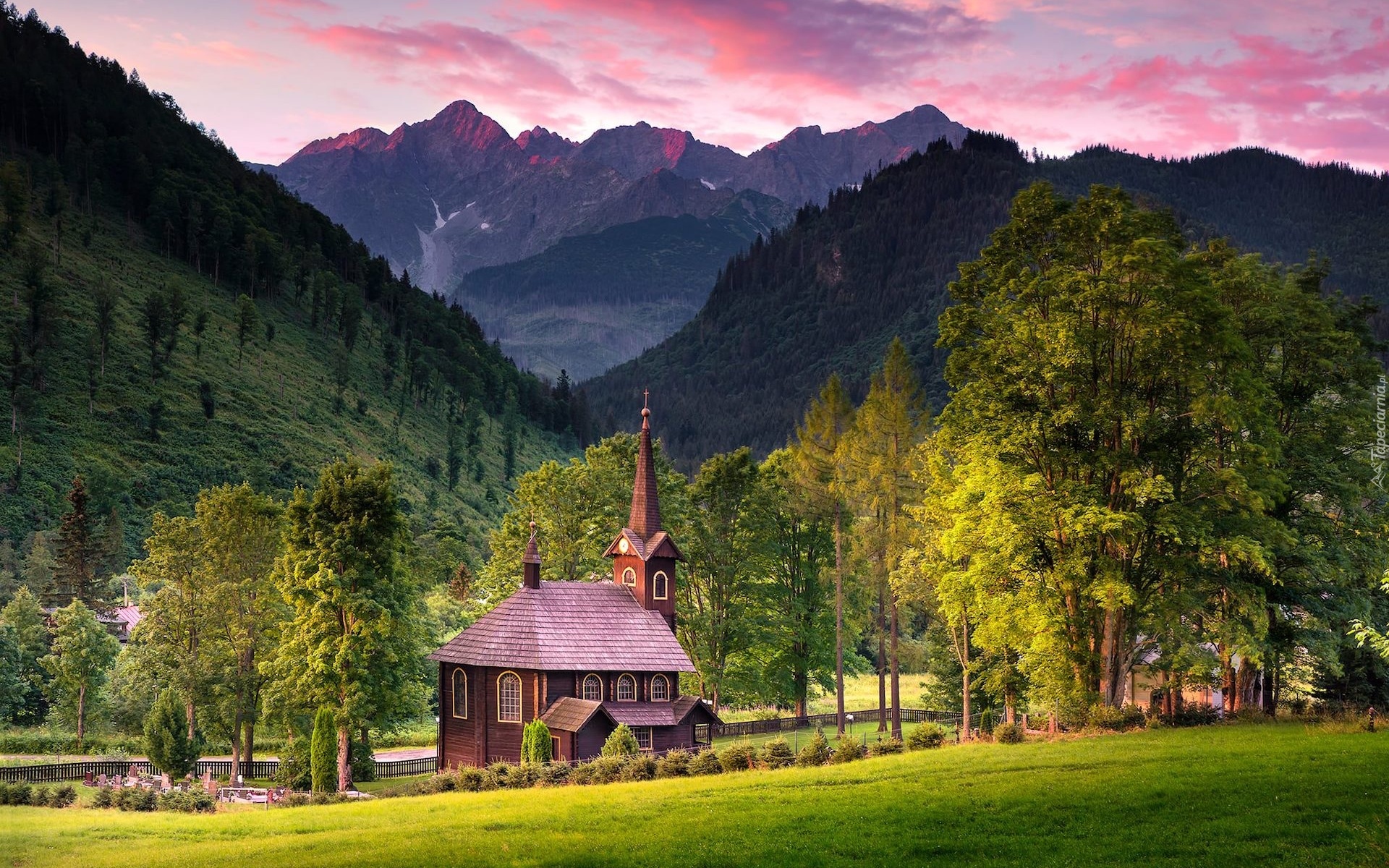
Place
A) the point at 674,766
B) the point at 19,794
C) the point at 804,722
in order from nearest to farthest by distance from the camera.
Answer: the point at 674,766 < the point at 19,794 < the point at 804,722

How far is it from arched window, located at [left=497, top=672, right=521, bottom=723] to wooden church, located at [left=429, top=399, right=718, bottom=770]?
1.3 inches

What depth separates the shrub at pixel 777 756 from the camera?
35250mm

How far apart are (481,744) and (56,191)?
461ft

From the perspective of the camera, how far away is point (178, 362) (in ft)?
447

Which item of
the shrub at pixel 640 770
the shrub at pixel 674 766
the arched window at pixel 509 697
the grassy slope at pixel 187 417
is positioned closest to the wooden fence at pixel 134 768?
the arched window at pixel 509 697

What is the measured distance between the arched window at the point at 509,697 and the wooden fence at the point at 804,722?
47.8 feet

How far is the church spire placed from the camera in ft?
194

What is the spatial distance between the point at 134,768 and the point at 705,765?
2590 centimetres

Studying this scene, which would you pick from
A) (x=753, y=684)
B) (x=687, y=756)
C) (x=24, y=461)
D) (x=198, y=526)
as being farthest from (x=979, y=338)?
(x=24, y=461)

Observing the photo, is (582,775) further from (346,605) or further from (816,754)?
(346,605)

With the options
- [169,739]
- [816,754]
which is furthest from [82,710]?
[816,754]

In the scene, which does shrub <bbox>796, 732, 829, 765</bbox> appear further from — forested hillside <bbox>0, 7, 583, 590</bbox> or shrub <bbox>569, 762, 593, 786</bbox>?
forested hillside <bbox>0, 7, 583, 590</bbox>

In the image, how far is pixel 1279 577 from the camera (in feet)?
125

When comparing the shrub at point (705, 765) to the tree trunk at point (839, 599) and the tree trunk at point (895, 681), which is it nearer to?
the tree trunk at point (895, 681)
